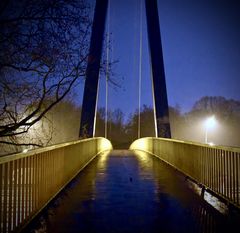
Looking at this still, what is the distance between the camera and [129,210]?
5109 mm

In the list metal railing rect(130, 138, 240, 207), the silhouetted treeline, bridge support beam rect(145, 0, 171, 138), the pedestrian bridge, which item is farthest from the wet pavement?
the silhouetted treeline

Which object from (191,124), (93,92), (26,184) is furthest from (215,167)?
(191,124)

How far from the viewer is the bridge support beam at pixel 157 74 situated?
21.6 metres

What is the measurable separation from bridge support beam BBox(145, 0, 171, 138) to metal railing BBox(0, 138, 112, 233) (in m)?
15.6

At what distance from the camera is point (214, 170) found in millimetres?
6078

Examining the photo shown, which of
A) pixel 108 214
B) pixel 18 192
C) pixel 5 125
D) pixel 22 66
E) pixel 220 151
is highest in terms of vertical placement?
pixel 22 66

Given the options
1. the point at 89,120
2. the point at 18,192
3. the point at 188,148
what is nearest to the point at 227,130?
the point at 89,120

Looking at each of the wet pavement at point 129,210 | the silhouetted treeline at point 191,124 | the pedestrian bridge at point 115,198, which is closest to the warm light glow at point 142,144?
the pedestrian bridge at point 115,198

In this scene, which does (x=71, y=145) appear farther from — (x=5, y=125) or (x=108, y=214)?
(x=108, y=214)

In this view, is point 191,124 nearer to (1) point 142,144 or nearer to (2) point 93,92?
(1) point 142,144

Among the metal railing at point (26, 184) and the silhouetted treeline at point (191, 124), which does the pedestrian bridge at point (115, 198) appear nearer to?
the metal railing at point (26, 184)

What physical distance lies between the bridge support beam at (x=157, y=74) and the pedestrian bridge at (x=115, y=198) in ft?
43.9

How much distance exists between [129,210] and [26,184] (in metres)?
1.77

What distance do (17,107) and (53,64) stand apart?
1448 millimetres
